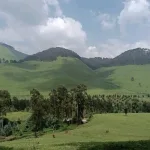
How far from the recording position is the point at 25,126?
153 meters

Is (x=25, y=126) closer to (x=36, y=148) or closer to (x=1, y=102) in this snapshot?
(x=1, y=102)

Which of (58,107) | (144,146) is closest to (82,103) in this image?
(58,107)

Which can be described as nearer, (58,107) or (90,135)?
(90,135)

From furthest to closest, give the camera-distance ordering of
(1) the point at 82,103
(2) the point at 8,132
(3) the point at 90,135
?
(1) the point at 82,103 < (2) the point at 8,132 < (3) the point at 90,135

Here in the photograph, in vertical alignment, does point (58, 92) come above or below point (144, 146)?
above

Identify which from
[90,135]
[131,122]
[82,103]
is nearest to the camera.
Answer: [90,135]

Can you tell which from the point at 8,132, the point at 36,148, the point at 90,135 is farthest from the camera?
the point at 8,132

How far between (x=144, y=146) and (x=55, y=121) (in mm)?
98132

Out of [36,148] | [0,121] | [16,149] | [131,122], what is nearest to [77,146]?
[36,148]

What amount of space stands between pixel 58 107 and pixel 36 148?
110 metres

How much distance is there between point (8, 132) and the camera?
445ft

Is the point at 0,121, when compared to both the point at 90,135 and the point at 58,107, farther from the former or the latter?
the point at 90,135

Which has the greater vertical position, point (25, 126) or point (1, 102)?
point (1, 102)

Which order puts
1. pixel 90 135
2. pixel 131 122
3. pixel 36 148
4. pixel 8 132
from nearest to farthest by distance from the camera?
pixel 36 148
pixel 90 135
pixel 131 122
pixel 8 132
